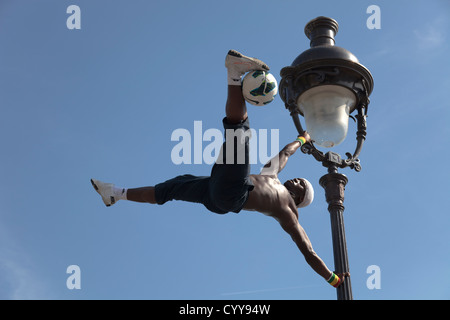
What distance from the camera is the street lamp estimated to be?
31.9 ft

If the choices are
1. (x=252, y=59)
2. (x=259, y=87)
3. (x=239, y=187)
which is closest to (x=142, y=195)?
(x=239, y=187)

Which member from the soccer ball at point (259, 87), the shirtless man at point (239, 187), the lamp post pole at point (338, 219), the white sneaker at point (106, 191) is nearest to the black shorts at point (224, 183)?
the shirtless man at point (239, 187)

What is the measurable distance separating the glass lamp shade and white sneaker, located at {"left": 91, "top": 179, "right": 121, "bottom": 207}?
244cm

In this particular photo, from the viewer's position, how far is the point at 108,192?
1027 cm

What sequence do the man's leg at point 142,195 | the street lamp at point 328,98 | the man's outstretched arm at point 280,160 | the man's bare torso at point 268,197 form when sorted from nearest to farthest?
the street lamp at point 328,98 < the man's leg at point 142,195 < the man's bare torso at point 268,197 < the man's outstretched arm at point 280,160

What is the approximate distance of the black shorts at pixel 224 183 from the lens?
917 cm

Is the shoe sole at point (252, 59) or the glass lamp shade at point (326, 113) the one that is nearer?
the shoe sole at point (252, 59)

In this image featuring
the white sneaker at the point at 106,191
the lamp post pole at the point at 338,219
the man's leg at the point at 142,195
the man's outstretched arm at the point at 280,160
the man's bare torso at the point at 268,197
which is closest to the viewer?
the lamp post pole at the point at 338,219

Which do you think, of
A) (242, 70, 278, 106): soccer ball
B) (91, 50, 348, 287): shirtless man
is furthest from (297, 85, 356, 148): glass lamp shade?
(242, 70, 278, 106): soccer ball

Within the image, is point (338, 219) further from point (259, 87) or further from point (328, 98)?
point (259, 87)

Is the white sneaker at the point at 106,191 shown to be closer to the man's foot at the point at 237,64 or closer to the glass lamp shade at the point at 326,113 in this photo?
the man's foot at the point at 237,64
